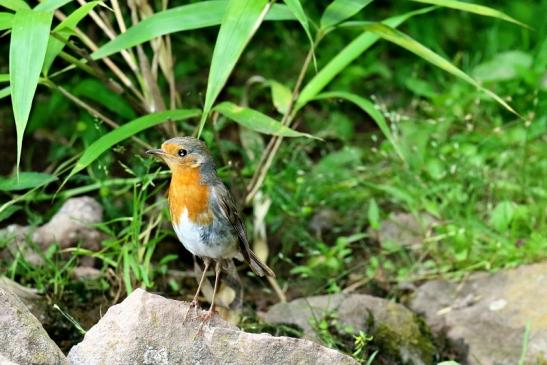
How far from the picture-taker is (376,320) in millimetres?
4414

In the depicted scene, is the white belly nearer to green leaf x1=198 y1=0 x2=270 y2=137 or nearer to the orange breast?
the orange breast

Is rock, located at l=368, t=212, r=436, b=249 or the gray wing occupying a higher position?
the gray wing

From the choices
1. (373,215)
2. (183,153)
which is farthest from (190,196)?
(373,215)

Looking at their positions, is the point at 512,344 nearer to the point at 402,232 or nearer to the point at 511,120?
the point at 402,232

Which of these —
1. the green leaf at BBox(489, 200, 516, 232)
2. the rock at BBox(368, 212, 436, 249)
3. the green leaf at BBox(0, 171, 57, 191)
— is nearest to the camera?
the green leaf at BBox(0, 171, 57, 191)

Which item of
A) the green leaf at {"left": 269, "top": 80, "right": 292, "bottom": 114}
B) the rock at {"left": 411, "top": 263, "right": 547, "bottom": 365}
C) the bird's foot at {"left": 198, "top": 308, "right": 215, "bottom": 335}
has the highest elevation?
the green leaf at {"left": 269, "top": 80, "right": 292, "bottom": 114}

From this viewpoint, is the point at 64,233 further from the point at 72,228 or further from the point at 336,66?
the point at 336,66

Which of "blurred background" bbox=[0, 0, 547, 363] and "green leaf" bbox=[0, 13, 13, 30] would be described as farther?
"blurred background" bbox=[0, 0, 547, 363]

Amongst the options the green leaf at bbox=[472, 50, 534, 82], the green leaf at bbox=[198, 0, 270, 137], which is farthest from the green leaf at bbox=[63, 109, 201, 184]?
the green leaf at bbox=[472, 50, 534, 82]

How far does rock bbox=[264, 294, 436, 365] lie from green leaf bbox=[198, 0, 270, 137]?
119 centimetres

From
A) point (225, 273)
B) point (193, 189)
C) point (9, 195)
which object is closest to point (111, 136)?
point (193, 189)

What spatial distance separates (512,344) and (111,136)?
6.12ft

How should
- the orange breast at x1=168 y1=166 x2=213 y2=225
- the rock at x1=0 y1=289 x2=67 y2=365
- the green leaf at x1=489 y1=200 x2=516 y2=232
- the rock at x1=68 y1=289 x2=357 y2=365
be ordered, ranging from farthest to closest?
the green leaf at x1=489 y1=200 x2=516 y2=232, the orange breast at x1=168 y1=166 x2=213 y2=225, the rock at x1=68 y1=289 x2=357 y2=365, the rock at x1=0 y1=289 x2=67 y2=365

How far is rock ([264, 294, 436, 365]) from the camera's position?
4.31 metres
